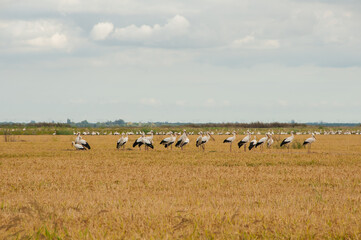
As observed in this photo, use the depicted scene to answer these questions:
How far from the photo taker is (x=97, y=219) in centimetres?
883

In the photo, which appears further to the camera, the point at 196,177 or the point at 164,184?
the point at 196,177

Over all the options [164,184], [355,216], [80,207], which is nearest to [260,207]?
[355,216]

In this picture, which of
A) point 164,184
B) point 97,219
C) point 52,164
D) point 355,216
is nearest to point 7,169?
point 52,164

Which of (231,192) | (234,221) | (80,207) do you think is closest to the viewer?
(234,221)

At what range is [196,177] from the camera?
1661 centimetres

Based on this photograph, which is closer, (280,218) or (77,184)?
(280,218)

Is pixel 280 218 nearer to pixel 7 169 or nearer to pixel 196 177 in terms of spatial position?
pixel 196 177

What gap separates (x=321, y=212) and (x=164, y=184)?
21.2 ft

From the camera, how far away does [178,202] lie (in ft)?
35.9

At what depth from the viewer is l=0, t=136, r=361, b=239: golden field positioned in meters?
7.96

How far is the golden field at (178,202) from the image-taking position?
7.96 metres

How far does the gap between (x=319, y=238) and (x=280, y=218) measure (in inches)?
42.0

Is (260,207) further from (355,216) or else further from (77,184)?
(77,184)

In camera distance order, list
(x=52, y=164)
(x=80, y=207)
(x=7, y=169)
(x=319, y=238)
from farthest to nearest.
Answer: (x=52, y=164) → (x=7, y=169) → (x=80, y=207) → (x=319, y=238)
